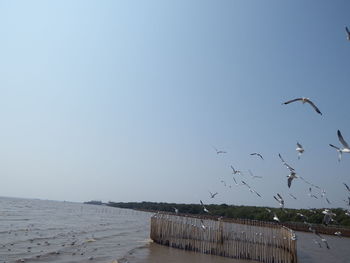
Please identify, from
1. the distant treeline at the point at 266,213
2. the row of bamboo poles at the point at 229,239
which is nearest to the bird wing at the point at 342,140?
the row of bamboo poles at the point at 229,239

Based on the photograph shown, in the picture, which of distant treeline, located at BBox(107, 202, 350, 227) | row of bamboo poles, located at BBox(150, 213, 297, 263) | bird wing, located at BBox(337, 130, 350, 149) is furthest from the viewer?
distant treeline, located at BBox(107, 202, 350, 227)

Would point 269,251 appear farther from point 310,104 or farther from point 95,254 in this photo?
point 310,104

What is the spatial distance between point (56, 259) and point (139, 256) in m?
4.26

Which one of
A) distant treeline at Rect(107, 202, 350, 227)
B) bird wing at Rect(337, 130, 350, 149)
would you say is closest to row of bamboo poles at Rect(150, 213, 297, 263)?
bird wing at Rect(337, 130, 350, 149)

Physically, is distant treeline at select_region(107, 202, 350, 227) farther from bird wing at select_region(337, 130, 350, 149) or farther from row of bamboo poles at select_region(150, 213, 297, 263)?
bird wing at select_region(337, 130, 350, 149)

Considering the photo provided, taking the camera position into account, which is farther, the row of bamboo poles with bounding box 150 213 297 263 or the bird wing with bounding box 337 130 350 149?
the row of bamboo poles with bounding box 150 213 297 263

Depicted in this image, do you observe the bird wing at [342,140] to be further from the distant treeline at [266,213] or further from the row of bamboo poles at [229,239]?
the distant treeline at [266,213]

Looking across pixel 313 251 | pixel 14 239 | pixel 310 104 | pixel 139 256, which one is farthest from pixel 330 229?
pixel 310 104

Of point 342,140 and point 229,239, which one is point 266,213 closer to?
point 229,239

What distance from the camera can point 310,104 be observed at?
5.84m

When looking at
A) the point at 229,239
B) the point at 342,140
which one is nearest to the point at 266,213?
the point at 229,239

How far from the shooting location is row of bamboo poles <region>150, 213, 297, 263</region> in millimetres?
17516

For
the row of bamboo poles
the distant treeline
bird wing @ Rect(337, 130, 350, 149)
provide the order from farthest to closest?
the distant treeline
the row of bamboo poles
bird wing @ Rect(337, 130, 350, 149)

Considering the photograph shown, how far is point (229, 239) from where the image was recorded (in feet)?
63.2
